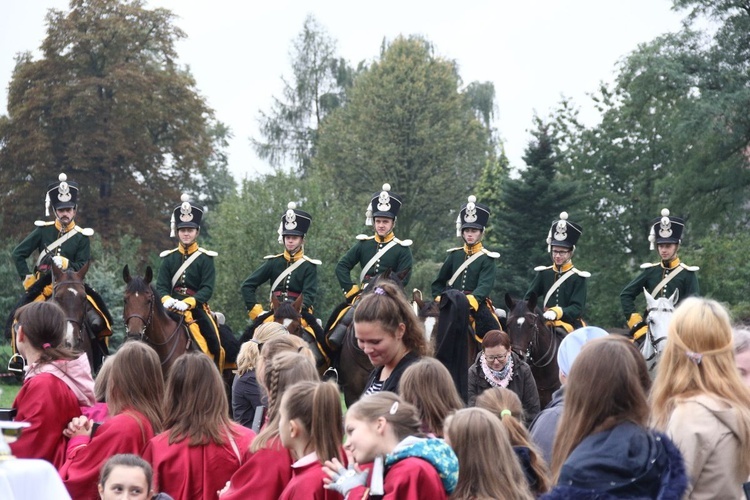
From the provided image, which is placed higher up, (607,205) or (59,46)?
(59,46)

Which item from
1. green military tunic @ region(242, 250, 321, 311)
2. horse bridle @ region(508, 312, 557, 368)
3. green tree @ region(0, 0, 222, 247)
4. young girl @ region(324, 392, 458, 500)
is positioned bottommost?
horse bridle @ region(508, 312, 557, 368)

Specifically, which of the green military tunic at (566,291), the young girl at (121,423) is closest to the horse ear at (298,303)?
the green military tunic at (566,291)

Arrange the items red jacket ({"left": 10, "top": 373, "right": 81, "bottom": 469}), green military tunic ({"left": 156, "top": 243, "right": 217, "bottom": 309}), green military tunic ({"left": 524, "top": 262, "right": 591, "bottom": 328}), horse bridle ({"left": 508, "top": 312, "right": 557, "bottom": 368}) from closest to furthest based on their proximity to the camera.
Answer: red jacket ({"left": 10, "top": 373, "right": 81, "bottom": 469})
horse bridle ({"left": 508, "top": 312, "right": 557, "bottom": 368})
green military tunic ({"left": 156, "top": 243, "right": 217, "bottom": 309})
green military tunic ({"left": 524, "top": 262, "right": 591, "bottom": 328})

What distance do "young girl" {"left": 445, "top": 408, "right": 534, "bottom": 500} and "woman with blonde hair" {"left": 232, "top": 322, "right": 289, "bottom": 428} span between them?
3911mm

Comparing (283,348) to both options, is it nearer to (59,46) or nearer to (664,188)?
(664,188)

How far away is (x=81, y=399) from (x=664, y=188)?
106 feet

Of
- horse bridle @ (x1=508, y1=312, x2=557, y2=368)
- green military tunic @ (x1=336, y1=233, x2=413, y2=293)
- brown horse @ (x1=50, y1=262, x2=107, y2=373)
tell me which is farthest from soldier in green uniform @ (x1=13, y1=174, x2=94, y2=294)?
horse bridle @ (x1=508, y1=312, x2=557, y2=368)

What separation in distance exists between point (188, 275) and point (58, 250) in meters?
1.86

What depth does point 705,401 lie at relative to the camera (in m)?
4.89

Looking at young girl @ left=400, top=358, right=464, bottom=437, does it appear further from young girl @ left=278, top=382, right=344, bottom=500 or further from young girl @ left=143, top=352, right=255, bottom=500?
young girl @ left=143, top=352, right=255, bottom=500

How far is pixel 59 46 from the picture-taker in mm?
41500

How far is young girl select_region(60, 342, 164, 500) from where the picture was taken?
6492mm

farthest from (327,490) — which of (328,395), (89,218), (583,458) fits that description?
(89,218)

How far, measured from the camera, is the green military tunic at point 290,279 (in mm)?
16578
